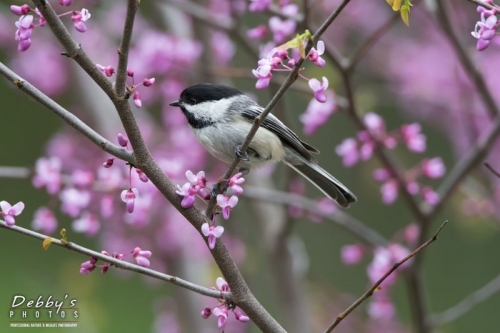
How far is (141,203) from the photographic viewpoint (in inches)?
111

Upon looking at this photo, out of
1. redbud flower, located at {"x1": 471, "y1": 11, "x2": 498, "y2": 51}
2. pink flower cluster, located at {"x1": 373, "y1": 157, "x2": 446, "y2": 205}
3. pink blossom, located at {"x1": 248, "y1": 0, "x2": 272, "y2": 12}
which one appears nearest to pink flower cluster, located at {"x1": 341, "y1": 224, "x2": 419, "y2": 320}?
pink flower cluster, located at {"x1": 373, "y1": 157, "x2": 446, "y2": 205}

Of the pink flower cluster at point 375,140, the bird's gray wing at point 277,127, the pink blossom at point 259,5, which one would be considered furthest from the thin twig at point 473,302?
the pink blossom at point 259,5

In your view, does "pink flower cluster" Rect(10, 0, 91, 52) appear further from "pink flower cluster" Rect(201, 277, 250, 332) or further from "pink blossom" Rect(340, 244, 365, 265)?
"pink blossom" Rect(340, 244, 365, 265)

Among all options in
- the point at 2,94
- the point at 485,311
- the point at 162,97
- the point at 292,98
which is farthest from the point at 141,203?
the point at 485,311

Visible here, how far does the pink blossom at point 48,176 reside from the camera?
2.69m

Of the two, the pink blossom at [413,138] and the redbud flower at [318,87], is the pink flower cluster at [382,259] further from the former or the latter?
the redbud flower at [318,87]

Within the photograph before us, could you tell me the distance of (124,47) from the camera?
1.46m

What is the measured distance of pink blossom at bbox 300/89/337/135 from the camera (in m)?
2.69

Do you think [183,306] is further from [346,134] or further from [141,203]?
[346,134]

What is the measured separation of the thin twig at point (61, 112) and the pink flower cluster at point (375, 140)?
136 cm

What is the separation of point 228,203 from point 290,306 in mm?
1676

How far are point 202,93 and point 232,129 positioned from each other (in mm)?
164

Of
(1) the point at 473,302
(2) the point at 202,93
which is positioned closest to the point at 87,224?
(2) the point at 202,93

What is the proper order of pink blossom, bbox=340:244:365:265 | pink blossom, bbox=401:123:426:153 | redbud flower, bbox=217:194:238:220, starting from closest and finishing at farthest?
redbud flower, bbox=217:194:238:220 → pink blossom, bbox=401:123:426:153 → pink blossom, bbox=340:244:365:265
